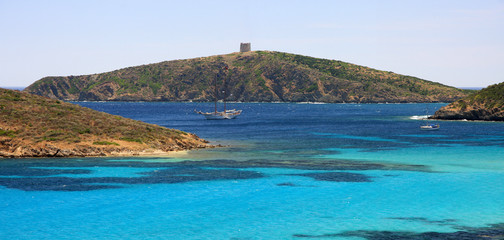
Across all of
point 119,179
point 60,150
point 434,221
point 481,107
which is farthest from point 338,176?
point 481,107

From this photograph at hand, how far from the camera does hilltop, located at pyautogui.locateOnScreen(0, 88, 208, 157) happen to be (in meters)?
55.1

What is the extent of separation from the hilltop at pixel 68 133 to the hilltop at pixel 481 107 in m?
91.2

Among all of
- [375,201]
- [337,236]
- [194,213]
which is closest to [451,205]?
[375,201]

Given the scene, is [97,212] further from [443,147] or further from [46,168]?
[443,147]

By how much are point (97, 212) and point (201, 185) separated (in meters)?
10.2

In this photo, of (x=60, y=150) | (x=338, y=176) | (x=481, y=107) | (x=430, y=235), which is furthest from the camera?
(x=481, y=107)

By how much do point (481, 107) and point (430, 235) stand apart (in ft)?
398

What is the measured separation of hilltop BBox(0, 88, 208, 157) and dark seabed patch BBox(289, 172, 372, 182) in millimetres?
22025

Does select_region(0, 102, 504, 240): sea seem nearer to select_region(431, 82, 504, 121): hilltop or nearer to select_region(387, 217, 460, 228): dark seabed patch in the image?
select_region(387, 217, 460, 228): dark seabed patch

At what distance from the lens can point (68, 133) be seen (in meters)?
57.8

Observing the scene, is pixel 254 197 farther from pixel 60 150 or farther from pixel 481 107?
pixel 481 107

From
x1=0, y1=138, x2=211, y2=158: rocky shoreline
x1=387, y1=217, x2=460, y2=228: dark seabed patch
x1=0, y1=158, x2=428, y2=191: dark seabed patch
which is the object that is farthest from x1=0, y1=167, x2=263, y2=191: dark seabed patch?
x1=387, y1=217, x2=460, y2=228: dark seabed patch

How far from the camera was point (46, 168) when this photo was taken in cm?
4756

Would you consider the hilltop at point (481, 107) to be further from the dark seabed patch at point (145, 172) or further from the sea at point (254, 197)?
the dark seabed patch at point (145, 172)
